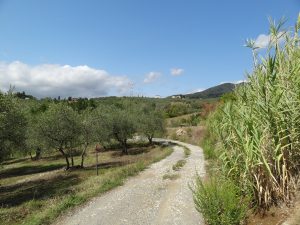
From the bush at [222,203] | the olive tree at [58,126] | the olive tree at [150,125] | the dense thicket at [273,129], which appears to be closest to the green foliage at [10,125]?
the olive tree at [58,126]

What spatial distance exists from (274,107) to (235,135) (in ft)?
6.09

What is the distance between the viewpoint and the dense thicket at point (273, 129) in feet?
25.9

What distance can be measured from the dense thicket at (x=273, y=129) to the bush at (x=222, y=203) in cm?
44

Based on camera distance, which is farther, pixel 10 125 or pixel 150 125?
pixel 150 125

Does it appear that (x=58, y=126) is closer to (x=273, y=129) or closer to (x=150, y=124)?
(x=150, y=124)

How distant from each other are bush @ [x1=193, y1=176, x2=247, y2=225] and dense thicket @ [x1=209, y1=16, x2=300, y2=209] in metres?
0.44

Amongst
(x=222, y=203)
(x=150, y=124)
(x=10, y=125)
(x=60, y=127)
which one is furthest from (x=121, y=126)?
(x=222, y=203)

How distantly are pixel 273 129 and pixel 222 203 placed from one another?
8.42ft

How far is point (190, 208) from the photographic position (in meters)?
13.2

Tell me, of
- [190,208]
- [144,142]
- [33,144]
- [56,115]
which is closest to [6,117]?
[56,115]

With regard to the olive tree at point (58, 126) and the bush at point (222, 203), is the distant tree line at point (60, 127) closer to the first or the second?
the olive tree at point (58, 126)

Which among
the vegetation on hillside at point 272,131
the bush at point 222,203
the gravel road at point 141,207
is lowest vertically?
the gravel road at point 141,207

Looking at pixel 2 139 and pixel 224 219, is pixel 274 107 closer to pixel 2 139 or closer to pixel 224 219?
pixel 224 219

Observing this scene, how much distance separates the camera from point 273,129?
812 cm
